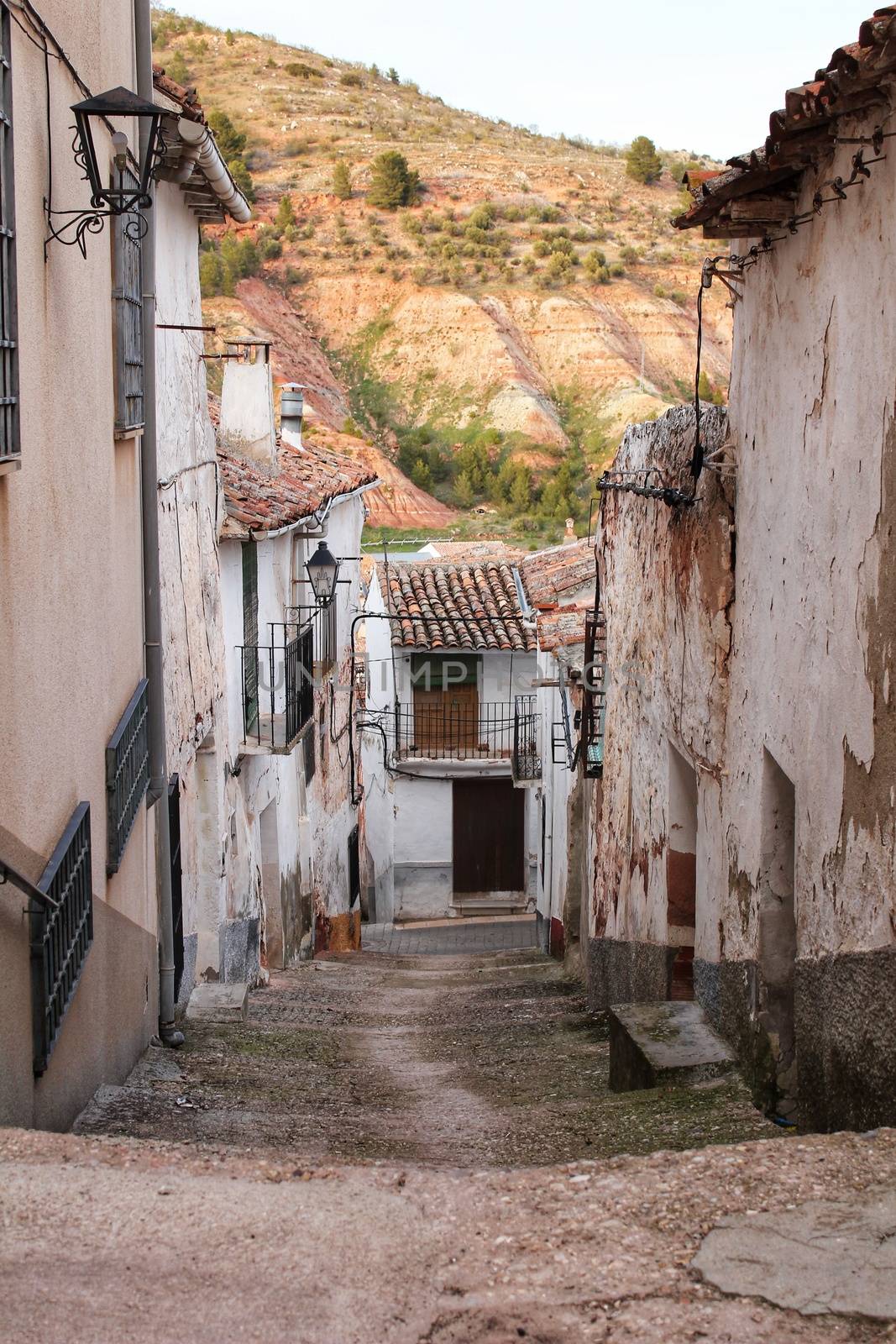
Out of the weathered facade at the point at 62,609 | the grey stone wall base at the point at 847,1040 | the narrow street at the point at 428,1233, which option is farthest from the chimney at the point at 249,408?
the grey stone wall base at the point at 847,1040

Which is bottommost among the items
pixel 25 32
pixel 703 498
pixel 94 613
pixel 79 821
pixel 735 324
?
pixel 79 821

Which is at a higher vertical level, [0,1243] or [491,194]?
[491,194]

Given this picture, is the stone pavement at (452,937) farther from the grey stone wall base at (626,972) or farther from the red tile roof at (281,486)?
the grey stone wall base at (626,972)

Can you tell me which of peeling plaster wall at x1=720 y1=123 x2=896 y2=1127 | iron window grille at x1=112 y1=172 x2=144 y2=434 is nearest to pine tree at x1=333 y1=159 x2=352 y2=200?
iron window grille at x1=112 y1=172 x2=144 y2=434

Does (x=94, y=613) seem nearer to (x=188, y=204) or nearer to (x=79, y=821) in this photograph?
(x=79, y=821)

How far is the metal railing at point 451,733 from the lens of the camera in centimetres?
2683

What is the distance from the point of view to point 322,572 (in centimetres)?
1652

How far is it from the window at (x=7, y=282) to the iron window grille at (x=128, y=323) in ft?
8.80

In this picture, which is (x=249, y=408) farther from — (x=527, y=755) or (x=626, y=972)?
(x=527, y=755)

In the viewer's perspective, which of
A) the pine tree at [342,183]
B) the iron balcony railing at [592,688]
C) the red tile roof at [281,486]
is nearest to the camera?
the iron balcony railing at [592,688]

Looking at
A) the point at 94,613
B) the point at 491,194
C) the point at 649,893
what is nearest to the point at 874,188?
the point at 94,613

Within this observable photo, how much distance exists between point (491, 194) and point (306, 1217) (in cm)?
6294

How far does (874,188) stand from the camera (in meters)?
4.96

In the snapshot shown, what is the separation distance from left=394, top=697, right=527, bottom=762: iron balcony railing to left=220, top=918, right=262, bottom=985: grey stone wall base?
13.1 m
